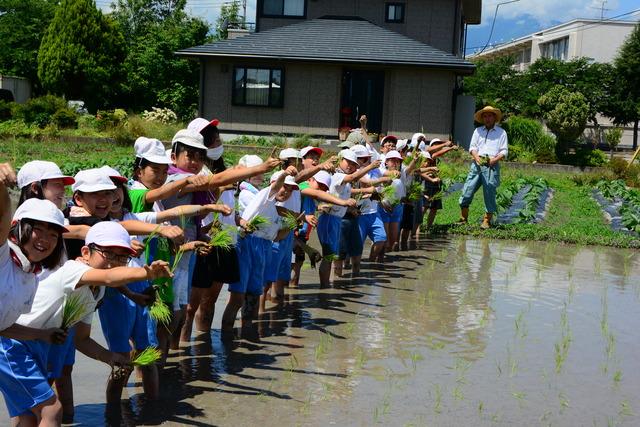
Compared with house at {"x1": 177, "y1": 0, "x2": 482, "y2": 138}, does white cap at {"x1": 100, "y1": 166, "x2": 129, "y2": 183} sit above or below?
below

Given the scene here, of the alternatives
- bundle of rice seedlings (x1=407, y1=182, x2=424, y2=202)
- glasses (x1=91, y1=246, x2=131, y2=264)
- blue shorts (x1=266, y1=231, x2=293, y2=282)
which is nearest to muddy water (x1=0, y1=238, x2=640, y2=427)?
blue shorts (x1=266, y1=231, x2=293, y2=282)

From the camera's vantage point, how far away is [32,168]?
635 cm

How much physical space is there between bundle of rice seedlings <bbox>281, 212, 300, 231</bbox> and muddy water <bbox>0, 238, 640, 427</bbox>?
0.98 m

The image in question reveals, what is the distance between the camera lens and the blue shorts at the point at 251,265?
8.44 metres

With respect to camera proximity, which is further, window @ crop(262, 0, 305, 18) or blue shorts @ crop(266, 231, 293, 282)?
window @ crop(262, 0, 305, 18)

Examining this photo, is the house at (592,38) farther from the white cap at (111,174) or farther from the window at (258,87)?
the white cap at (111,174)

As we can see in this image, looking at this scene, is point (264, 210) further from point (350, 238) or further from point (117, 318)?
point (350, 238)

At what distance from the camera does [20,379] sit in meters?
4.96

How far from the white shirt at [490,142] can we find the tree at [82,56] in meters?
29.7

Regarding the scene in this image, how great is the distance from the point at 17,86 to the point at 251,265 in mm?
42424

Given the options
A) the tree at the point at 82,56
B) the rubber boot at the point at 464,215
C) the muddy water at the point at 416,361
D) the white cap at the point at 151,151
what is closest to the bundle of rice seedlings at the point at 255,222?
the muddy water at the point at 416,361

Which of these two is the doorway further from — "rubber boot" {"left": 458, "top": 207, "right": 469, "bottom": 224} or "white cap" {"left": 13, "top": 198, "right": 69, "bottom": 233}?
"white cap" {"left": 13, "top": 198, "right": 69, "bottom": 233}

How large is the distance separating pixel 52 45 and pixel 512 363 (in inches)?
1540

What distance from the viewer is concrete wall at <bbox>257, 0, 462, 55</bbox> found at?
34531mm
